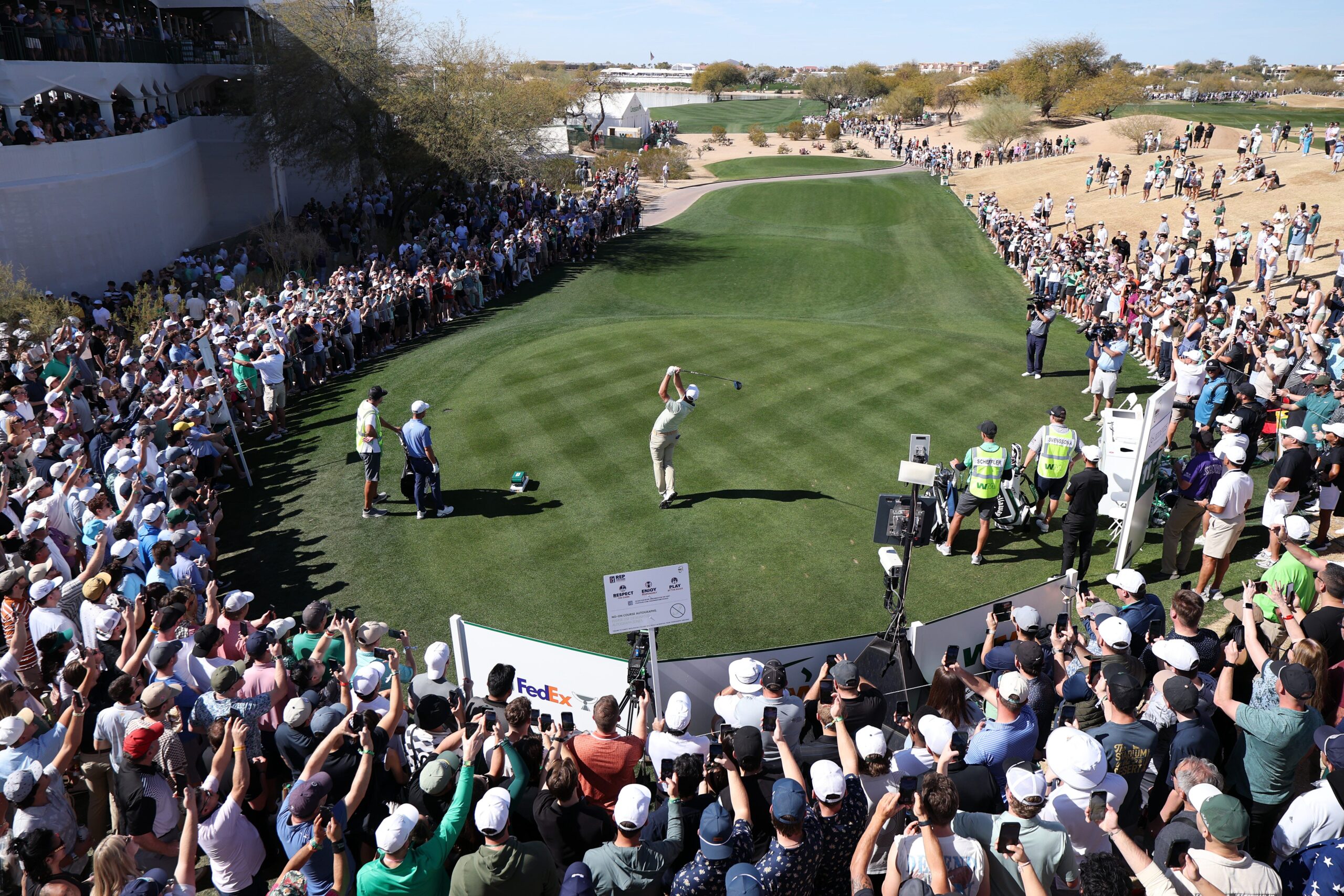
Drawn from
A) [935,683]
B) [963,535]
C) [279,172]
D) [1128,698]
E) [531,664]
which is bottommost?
[963,535]

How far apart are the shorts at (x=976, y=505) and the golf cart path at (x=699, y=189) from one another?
1214 inches

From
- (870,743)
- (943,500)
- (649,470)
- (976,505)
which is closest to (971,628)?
(870,743)

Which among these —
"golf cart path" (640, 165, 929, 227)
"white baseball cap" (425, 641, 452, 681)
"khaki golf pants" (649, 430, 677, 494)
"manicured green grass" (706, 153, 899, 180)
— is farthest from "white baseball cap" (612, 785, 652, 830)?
"manicured green grass" (706, 153, 899, 180)

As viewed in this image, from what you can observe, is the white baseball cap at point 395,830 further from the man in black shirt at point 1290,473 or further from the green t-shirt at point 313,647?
the man in black shirt at point 1290,473

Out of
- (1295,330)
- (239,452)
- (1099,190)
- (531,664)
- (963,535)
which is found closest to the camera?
(531,664)

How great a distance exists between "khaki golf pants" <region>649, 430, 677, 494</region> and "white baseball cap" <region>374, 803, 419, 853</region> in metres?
8.47

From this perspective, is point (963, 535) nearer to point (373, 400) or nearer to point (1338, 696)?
point (1338, 696)

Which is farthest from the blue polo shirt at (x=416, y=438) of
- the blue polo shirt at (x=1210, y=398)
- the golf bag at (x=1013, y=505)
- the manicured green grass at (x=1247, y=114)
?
the manicured green grass at (x=1247, y=114)

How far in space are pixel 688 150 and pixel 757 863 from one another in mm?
75437

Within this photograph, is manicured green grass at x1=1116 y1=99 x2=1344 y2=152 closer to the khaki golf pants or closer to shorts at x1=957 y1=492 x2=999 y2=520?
shorts at x1=957 y1=492 x2=999 y2=520

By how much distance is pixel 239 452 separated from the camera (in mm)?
14570

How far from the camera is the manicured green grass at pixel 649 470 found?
11188 millimetres

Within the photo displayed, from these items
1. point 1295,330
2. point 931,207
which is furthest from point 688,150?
point 1295,330

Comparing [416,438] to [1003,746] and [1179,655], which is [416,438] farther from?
[1179,655]
